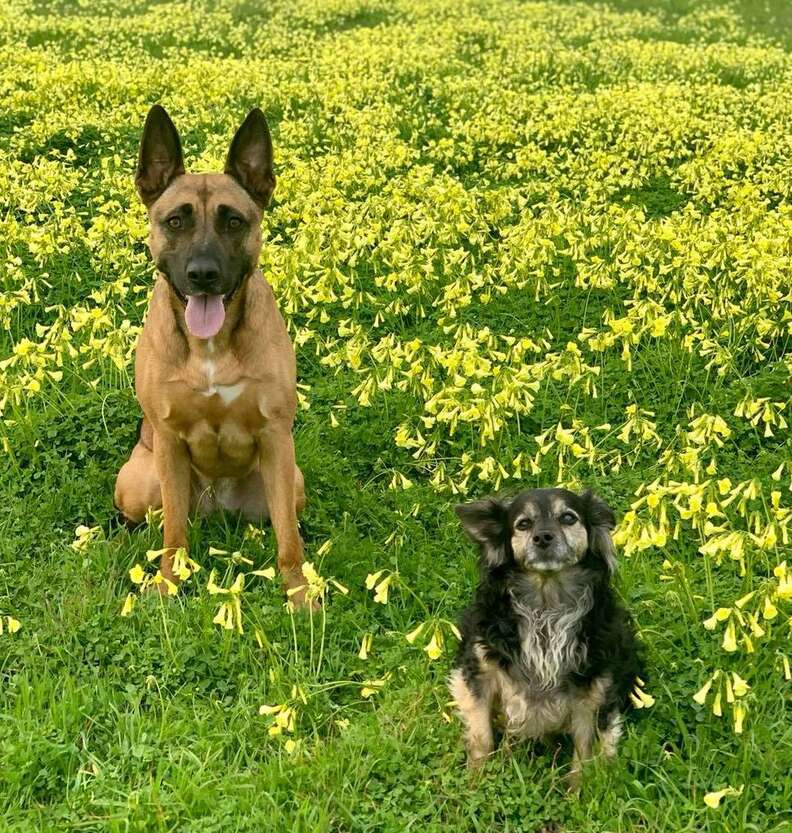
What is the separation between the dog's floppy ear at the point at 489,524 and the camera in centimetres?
401

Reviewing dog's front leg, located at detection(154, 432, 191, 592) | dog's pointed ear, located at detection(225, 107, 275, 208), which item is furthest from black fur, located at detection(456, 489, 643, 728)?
dog's pointed ear, located at detection(225, 107, 275, 208)

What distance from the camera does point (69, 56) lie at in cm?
1833

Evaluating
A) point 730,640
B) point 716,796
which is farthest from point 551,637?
point 716,796

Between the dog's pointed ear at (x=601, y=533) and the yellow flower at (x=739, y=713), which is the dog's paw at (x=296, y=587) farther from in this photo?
the yellow flower at (x=739, y=713)

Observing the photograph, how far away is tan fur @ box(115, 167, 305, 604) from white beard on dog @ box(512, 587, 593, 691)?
1.41m

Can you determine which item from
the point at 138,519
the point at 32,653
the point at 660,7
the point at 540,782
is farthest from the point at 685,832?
the point at 660,7

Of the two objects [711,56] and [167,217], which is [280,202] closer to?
Result: [167,217]

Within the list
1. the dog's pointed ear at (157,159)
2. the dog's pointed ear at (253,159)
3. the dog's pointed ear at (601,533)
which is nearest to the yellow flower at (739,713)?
the dog's pointed ear at (601,533)

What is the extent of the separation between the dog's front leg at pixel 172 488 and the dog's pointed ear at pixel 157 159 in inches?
47.9

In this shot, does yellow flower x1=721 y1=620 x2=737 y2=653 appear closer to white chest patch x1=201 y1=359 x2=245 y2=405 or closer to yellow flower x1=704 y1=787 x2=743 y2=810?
yellow flower x1=704 y1=787 x2=743 y2=810

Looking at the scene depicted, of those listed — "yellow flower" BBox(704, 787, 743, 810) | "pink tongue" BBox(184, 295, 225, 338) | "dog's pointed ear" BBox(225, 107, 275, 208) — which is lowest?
"yellow flower" BBox(704, 787, 743, 810)

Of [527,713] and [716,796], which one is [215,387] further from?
[716,796]

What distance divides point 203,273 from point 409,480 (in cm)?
180

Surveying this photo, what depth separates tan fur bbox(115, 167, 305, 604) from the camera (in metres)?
4.75
